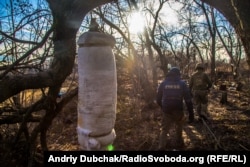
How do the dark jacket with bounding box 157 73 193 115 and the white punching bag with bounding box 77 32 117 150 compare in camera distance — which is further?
the dark jacket with bounding box 157 73 193 115

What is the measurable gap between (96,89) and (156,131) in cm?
621

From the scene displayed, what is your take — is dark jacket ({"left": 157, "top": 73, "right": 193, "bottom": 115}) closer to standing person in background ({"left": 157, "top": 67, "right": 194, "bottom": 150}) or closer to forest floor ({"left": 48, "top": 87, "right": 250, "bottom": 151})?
standing person in background ({"left": 157, "top": 67, "right": 194, "bottom": 150})

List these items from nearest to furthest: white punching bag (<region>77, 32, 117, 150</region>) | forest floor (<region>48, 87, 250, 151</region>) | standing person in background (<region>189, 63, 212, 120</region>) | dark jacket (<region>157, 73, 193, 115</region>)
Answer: white punching bag (<region>77, 32, 117, 150</region>) → dark jacket (<region>157, 73, 193, 115</region>) → forest floor (<region>48, 87, 250, 151</region>) → standing person in background (<region>189, 63, 212, 120</region>)

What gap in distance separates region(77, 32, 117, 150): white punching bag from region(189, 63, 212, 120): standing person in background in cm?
661

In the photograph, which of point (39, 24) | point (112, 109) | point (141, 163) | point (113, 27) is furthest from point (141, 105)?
point (112, 109)

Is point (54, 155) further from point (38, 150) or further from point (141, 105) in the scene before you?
point (141, 105)

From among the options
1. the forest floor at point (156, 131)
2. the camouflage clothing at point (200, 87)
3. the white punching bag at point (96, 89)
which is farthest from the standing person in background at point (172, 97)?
the white punching bag at point (96, 89)

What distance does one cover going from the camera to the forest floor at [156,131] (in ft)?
22.7

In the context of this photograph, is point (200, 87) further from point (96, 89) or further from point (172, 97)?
point (96, 89)

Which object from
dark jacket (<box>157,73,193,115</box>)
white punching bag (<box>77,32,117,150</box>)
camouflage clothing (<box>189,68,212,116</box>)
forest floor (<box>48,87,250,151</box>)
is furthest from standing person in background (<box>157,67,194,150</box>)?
white punching bag (<box>77,32,117,150</box>)

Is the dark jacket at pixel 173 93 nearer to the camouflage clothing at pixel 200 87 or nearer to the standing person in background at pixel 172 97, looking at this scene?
the standing person in background at pixel 172 97

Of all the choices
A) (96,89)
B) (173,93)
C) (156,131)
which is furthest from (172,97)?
(96,89)

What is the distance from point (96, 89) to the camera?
2896mm

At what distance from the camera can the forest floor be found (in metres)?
6.93
